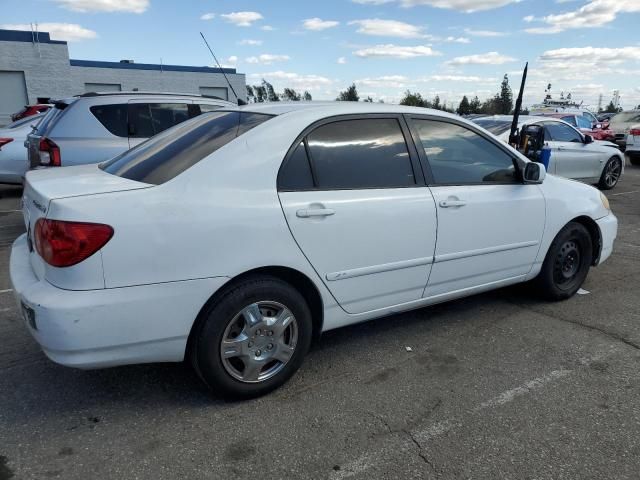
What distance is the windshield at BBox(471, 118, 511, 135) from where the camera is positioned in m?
9.09

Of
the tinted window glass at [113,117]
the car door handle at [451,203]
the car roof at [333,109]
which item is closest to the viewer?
the car roof at [333,109]

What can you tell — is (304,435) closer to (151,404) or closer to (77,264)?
(151,404)

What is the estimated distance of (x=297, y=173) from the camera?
2926 mm

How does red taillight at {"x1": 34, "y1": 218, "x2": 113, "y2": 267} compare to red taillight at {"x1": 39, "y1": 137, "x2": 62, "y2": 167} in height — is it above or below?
above

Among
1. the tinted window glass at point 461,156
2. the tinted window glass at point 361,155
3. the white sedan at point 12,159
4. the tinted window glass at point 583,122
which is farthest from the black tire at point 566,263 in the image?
the tinted window glass at point 583,122

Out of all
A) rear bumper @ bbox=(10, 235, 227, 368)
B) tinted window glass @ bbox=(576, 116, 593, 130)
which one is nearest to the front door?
Result: rear bumper @ bbox=(10, 235, 227, 368)

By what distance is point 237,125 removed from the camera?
3.06 metres

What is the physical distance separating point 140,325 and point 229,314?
1.43 feet

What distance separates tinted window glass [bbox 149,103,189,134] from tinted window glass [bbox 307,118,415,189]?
14.0 feet

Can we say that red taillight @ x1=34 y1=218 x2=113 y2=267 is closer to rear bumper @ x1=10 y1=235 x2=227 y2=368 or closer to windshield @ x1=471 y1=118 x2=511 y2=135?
rear bumper @ x1=10 y1=235 x2=227 y2=368

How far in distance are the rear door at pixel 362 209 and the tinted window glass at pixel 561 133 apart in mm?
7579

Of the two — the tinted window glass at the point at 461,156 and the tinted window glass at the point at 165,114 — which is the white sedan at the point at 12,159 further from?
the tinted window glass at the point at 461,156

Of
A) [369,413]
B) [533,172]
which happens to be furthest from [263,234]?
[533,172]

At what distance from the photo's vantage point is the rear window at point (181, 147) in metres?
2.79
